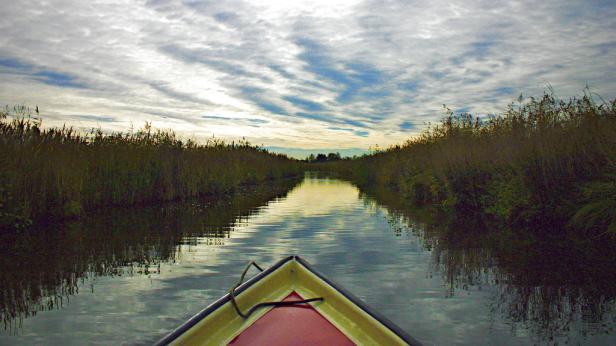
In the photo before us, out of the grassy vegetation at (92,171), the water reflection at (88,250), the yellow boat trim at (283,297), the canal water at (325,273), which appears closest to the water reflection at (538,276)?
the canal water at (325,273)

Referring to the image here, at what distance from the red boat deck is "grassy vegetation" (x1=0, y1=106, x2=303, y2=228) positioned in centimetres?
779

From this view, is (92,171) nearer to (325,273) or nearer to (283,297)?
(325,273)

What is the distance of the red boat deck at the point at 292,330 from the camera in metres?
2.82

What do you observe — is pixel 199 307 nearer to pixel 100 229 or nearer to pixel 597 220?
pixel 100 229

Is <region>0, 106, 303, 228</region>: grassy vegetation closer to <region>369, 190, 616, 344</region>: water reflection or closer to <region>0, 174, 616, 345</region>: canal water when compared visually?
<region>0, 174, 616, 345</region>: canal water

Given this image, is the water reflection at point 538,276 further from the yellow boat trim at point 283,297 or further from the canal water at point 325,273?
the yellow boat trim at point 283,297

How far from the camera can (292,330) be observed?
115 inches

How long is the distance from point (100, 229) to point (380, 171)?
67.8ft

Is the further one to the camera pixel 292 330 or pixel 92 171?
pixel 92 171

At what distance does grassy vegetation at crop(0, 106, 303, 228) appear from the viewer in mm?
9711

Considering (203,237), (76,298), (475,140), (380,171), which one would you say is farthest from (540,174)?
(380,171)

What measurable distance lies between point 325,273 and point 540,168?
5786 millimetres

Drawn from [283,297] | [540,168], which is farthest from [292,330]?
[540,168]

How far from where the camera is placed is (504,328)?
430cm
